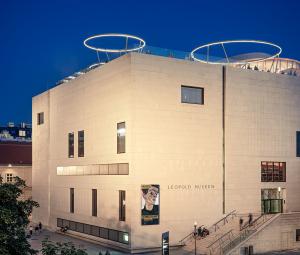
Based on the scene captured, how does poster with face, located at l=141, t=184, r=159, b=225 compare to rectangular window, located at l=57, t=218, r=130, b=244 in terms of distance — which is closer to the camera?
poster with face, located at l=141, t=184, r=159, b=225

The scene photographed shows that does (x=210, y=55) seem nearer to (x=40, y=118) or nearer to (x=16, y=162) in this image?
(x=40, y=118)

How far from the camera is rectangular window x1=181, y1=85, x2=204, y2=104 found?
48.3m

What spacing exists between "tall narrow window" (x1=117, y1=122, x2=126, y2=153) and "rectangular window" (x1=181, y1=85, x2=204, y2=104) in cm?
641

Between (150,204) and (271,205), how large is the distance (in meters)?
15.6

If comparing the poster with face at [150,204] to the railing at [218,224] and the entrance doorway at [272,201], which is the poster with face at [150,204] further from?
the entrance doorway at [272,201]

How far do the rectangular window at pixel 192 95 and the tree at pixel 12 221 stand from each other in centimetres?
2805

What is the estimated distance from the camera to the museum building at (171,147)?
45625 mm

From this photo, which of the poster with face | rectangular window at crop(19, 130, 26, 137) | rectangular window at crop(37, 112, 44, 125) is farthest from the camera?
rectangular window at crop(19, 130, 26, 137)

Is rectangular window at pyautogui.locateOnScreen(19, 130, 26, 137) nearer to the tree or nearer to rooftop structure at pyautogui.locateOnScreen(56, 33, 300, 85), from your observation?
rooftop structure at pyautogui.locateOnScreen(56, 33, 300, 85)

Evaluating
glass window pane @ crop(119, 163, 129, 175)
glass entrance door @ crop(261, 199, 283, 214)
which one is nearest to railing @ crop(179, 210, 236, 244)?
glass entrance door @ crop(261, 199, 283, 214)

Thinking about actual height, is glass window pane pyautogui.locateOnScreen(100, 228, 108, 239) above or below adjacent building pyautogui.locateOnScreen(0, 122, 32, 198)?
below

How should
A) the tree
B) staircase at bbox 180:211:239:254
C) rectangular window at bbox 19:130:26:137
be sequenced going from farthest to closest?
rectangular window at bbox 19:130:26:137 < staircase at bbox 180:211:239:254 < the tree

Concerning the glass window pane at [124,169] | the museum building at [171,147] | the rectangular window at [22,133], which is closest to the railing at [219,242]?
the museum building at [171,147]

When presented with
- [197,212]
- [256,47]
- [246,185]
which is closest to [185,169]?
[197,212]
